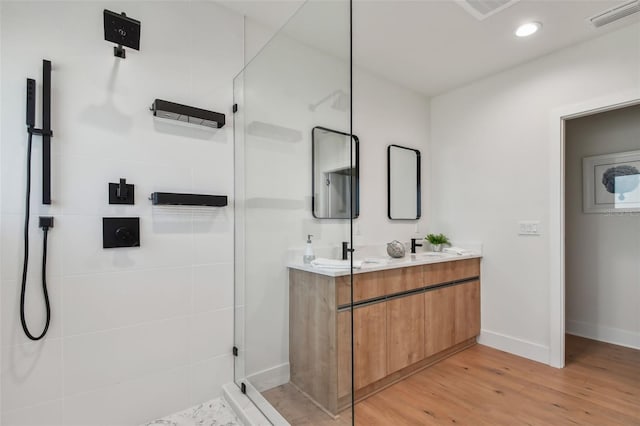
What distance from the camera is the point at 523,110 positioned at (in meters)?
2.75

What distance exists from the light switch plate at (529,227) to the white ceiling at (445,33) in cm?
138

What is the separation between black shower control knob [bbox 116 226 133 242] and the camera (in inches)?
64.6

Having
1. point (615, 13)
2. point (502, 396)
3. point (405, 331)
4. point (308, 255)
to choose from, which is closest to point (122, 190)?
point (308, 255)

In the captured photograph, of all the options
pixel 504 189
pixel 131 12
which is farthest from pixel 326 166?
pixel 504 189

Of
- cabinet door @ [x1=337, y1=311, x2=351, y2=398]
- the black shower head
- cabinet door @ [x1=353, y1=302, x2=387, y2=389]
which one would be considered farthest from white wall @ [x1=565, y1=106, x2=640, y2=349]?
the black shower head

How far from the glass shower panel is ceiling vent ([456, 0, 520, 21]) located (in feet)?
3.81

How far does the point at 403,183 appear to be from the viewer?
10.4 feet

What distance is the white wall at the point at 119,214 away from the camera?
144 centimetres

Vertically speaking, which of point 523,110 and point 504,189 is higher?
point 523,110

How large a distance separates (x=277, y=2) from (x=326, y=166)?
123 cm

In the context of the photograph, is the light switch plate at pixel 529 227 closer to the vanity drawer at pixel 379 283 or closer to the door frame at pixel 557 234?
the door frame at pixel 557 234

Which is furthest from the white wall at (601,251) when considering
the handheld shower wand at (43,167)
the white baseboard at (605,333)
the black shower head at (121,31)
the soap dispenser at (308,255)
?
the handheld shower wand at (43,167)

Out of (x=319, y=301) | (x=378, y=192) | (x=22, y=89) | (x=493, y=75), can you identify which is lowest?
(x=319, y=301)

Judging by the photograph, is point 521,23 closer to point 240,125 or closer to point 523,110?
point 523,110
